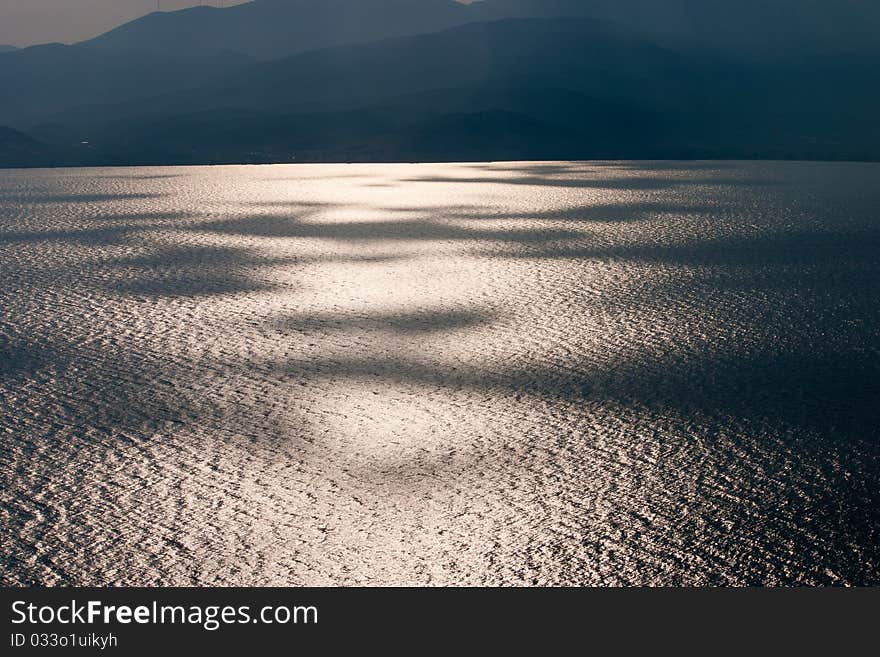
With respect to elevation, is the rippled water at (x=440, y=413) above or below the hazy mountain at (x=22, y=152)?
below

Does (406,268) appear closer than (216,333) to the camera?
No

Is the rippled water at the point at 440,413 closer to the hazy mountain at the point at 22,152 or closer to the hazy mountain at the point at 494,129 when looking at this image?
the hazy mountain at the point at 22,152

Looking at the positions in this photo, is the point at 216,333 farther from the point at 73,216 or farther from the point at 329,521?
the point at 73,216

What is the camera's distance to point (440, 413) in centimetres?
1152

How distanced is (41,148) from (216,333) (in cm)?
8216

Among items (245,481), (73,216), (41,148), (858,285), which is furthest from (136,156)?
(245,481)

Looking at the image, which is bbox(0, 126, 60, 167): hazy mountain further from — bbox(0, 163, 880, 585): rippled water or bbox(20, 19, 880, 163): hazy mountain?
bbox(0, 163, 880, 585): rippled water

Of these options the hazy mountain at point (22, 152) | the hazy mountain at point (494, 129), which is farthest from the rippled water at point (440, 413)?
the hazy mountain at point (494, 129)

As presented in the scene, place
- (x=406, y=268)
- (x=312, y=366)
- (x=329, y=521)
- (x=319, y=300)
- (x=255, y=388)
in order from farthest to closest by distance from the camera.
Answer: (x=406, y=268) → (x=319, y=300) → (x=312, y=366) → (x=255, y=388) → (x=329, y=521)

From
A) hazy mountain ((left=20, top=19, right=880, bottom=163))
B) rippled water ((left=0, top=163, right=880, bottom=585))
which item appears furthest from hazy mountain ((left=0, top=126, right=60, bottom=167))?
rippled water ((left=0, top=163, right=880, bottom=585))

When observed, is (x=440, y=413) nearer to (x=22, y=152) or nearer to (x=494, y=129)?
(x=22, y=152)

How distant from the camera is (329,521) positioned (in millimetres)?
8562

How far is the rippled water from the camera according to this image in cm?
807

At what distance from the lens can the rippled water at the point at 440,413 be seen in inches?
318
